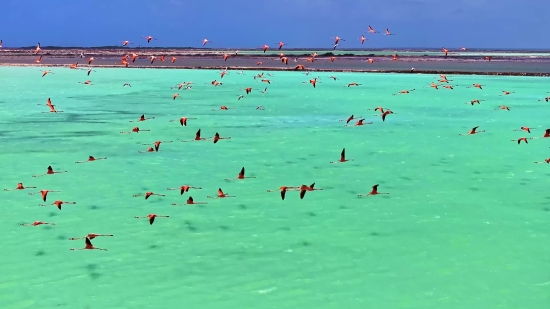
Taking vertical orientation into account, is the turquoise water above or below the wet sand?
below

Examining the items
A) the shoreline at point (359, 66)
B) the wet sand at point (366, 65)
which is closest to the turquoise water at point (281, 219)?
the shoreline at point (359, 66)

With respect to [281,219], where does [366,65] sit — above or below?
above

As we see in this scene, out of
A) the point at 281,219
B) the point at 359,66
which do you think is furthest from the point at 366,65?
the point at 281,219

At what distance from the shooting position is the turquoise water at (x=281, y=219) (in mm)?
9680

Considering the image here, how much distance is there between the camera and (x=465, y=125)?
2675 centimetres

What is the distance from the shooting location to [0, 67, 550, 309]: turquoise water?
968 cm

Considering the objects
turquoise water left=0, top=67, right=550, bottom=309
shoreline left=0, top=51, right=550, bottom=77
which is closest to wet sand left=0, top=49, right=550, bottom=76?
shoreline left=0, top=51, right=550, bottom=77

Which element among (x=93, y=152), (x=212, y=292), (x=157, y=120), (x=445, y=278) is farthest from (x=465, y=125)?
(x=212, y=292)

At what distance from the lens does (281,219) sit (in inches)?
510

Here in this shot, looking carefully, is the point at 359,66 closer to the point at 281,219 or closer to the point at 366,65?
the point at 366,65

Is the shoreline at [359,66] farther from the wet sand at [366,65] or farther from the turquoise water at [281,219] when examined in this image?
the turquoise water at [281,219]

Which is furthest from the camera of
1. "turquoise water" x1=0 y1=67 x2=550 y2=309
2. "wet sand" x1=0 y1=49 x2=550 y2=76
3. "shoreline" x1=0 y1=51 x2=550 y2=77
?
"wet sand" x1=0 y1=49 x2=550 y2=76

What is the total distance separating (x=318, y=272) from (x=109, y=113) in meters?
21.3

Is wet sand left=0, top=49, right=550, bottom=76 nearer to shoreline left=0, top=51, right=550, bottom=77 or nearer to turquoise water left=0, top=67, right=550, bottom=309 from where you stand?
shoreline left=0, top=51, right=550, bottom=77
